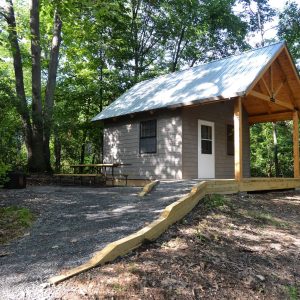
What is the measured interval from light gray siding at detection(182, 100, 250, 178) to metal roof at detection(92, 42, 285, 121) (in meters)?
0.82

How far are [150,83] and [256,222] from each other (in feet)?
31.8

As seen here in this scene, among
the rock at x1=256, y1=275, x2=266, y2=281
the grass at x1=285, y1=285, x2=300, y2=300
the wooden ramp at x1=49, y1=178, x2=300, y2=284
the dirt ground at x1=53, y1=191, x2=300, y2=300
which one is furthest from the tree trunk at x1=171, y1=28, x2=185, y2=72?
the grass at x1=285, y1=285, x2=300, y2=300

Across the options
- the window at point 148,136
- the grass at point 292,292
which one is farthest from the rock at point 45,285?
the window at point 148,136

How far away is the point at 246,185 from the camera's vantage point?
1018 centimetres

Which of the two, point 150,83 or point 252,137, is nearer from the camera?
point 150,83

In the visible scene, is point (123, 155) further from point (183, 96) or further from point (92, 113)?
point (92, 113)

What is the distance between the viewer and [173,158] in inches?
450

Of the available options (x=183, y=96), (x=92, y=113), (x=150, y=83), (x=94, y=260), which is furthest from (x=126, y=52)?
(x=94, y=260)

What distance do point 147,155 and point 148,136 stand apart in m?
0.69

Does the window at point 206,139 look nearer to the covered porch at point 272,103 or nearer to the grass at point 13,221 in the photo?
the covered porch at point 272,103

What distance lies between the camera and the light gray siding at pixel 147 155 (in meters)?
11.4

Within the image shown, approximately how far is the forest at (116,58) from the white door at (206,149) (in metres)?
6.85

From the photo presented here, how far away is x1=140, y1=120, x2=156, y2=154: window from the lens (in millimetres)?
12266

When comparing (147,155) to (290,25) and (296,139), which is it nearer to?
(296,139)
